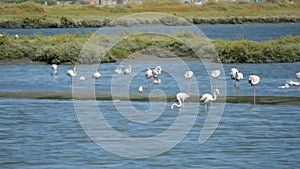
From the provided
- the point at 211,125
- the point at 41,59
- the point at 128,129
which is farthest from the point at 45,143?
the point at 41,59

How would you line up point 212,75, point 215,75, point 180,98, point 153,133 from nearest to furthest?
point 153,133 < point 180,98 < point 215,75 < point 212,75

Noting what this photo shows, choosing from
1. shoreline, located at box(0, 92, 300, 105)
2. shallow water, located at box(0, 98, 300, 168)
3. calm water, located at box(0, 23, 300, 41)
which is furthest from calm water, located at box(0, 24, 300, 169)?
calm water, located at box(0, 23, 300, 41)

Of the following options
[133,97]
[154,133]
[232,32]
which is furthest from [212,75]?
[232,32]

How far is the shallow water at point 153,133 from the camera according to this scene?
68.7 feet

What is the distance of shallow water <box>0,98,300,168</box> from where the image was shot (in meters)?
20.9

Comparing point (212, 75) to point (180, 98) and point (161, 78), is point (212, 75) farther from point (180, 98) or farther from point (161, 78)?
point (180, 98)

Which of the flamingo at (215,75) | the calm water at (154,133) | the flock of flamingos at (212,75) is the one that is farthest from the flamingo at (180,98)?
the flamingo at (215,75)

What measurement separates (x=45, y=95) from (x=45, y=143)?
→ 10.1 metres

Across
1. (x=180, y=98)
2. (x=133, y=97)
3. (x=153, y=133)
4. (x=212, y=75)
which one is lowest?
(x=153, y=133)

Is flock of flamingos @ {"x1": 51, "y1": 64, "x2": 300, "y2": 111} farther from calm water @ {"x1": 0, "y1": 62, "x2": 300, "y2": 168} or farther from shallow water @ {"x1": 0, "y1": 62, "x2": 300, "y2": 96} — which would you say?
calm water @ {"x1": 0, "y1": 62, "x2": 300, "y2": 168}

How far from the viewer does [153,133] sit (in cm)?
2508

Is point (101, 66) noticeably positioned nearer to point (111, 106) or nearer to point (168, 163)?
point (111, 106)

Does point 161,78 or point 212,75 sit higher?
point 212,75

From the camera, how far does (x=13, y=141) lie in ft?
79.1
